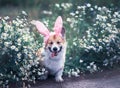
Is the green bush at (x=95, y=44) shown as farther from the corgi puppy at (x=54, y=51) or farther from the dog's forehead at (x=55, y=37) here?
the dog's forehead at (x=55, y=37)

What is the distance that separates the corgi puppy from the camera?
24.9 ft

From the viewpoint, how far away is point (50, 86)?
765 centimetres

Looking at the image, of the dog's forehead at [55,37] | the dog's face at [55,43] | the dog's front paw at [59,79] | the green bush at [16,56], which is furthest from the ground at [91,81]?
the dog's forehead at [55,37]

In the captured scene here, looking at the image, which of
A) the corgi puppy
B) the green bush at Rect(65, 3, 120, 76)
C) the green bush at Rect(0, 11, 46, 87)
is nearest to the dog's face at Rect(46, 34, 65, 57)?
the corgi puppy

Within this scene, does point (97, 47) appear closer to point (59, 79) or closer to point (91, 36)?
point (91, 36)

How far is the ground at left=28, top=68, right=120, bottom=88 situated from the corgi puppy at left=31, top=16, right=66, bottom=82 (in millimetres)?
141

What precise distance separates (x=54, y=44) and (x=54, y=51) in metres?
0.10

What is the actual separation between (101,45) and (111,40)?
180 millimetres

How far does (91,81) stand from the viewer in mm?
7879

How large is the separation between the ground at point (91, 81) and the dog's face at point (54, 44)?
0.47 metres

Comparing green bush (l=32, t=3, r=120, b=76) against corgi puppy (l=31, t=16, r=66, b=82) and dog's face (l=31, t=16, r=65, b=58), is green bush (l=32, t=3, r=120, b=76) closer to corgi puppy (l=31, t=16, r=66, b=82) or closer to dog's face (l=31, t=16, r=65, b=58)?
corgi puppy (l=31, t=16, r=66, b=82)

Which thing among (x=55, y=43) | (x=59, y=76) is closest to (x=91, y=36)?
(x=59, y=76)

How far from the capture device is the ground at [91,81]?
7.66 metres

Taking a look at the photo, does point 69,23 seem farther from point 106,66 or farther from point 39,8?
point 39,8
